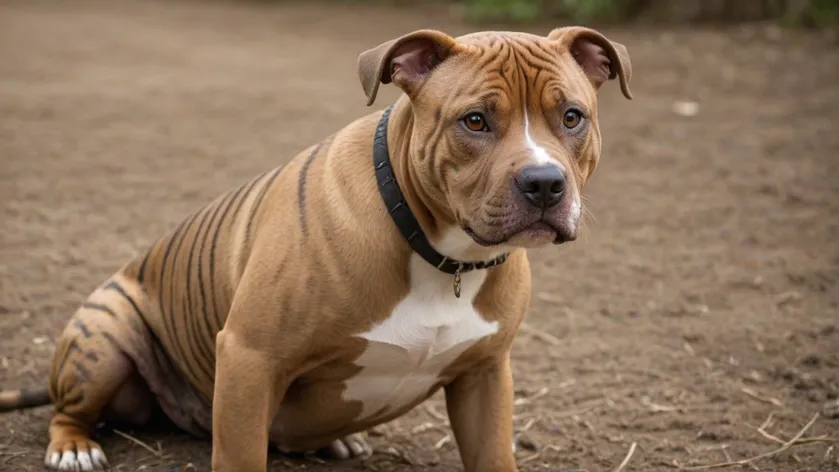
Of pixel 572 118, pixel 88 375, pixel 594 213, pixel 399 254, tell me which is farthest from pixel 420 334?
pixel 594 213

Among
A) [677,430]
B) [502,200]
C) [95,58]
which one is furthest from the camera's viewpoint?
[95,58]

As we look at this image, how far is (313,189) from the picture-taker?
3604mm

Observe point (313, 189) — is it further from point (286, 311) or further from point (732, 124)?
point (732, 124)

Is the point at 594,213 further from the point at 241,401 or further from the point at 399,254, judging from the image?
the point at 241,401

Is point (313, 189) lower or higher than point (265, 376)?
higher

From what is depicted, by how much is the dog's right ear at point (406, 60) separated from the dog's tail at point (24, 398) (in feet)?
6.20

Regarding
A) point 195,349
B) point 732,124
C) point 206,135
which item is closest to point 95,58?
point 206,135

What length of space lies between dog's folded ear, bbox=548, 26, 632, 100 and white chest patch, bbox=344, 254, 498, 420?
30.3 inches

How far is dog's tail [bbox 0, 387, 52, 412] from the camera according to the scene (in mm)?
4328

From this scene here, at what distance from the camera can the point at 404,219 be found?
3477mm

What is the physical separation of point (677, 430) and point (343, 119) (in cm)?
523

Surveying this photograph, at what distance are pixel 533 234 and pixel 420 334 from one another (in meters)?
0.53

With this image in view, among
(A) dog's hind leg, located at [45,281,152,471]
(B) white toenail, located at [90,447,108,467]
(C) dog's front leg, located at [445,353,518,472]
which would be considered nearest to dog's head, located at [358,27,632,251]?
(C) dog's front leg, located at [445,353,518,472]

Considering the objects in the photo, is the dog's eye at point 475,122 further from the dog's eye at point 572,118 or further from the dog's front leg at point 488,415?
the dog's front leg at point 488,415
